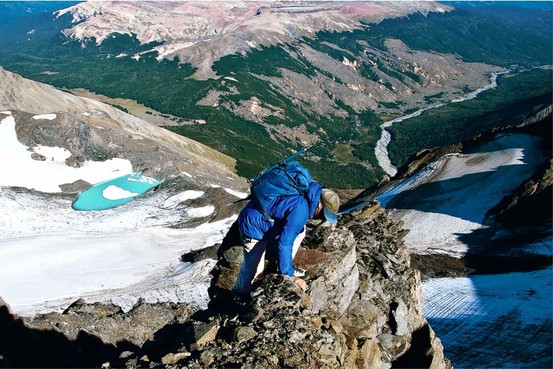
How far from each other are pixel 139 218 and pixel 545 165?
5153 cm

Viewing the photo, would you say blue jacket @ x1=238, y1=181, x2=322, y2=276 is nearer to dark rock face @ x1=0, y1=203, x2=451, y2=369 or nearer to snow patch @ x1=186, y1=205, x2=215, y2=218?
dark rock face @ x1=0, y1=203, x2=451, y2=369

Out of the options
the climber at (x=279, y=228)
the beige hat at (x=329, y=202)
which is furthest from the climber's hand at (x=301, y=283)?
the beige hat at (x=329, y=202)

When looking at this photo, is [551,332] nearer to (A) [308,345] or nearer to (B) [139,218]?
(A) [308,345]

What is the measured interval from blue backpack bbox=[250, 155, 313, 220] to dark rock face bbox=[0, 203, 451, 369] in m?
2.51

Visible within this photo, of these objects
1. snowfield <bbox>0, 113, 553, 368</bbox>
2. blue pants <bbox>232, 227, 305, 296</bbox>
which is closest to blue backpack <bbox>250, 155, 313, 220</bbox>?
blue pants <bbox>232, 227, 305, 296</bbox>

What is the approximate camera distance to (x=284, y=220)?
43.6 feet

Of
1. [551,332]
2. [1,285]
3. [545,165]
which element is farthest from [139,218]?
[545,165]

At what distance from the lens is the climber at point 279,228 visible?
13.0 metres

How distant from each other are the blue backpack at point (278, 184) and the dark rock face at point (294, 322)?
251 centimetres

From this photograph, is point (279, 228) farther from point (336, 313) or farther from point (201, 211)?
point (201, 211)

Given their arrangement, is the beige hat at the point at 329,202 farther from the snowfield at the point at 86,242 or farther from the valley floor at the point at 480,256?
the snowfield at the point at 86,242

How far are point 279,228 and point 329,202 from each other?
164 centimetres

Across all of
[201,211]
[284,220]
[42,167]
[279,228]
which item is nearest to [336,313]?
[279,228]

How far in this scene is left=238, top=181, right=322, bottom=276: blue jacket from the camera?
12.9 metres
